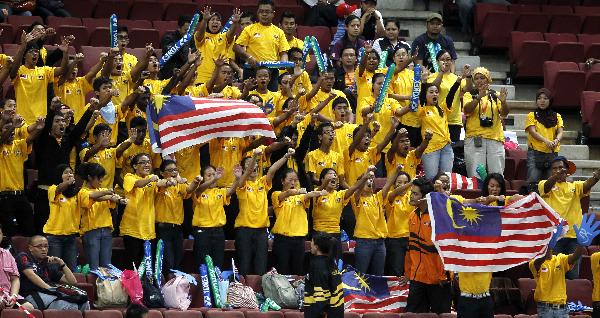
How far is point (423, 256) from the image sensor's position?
52.7 ft

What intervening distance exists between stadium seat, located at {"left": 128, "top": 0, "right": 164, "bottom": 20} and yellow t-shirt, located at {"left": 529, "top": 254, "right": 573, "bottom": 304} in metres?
7.53

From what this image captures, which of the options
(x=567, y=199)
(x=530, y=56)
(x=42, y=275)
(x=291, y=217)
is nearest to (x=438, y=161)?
(x=567, y=199)

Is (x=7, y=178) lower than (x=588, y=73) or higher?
lower

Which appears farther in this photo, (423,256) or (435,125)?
(435,125)

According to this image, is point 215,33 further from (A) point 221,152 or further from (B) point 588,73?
(B) point 588,73

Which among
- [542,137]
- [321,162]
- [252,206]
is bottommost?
[252,206]

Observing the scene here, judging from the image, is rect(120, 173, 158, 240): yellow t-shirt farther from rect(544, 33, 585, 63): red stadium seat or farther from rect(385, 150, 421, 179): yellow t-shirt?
rect(544, 33, 585, 63): red stadium seat

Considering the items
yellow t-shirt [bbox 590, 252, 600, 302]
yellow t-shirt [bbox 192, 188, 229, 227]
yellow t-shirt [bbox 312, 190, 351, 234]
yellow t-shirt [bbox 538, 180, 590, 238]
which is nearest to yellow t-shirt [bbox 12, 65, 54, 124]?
yellow t-shirt [bbox 192, 188, 229, 227]

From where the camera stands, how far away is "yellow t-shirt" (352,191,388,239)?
17156 millimetres

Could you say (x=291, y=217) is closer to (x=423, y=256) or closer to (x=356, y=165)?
(x=356, y=165)

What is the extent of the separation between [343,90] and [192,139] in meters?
2.94

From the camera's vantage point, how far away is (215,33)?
1942 centimetres

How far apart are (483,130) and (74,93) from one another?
4705mm

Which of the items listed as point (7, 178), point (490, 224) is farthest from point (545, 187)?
point (7, 178)
